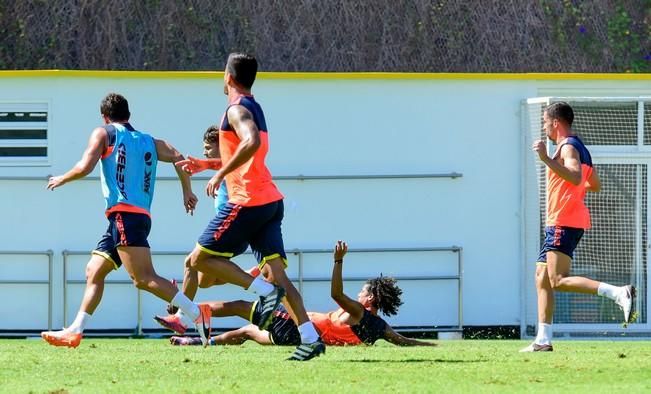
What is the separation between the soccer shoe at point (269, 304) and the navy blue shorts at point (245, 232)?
0.35 m

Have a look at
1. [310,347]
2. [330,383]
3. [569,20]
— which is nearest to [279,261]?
[310,347]

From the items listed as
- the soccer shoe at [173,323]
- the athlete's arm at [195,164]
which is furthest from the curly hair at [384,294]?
the athlete's arm at [195,164]

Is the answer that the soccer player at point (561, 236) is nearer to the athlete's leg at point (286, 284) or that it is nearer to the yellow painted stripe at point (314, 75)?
A: the athlete's leg at point (286, 284)

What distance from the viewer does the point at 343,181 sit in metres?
16.8

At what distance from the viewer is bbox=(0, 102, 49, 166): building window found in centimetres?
1650

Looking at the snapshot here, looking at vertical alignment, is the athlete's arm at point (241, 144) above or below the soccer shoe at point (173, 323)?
above

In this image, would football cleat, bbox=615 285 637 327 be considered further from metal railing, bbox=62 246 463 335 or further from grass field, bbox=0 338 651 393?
metal railing, bbox=62 246 463 335

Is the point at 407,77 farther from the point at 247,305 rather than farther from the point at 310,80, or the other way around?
the point at 247,305

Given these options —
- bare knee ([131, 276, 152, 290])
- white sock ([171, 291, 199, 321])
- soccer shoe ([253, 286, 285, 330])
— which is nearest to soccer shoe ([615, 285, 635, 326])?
soccer shoe ([253, 286, 285, 330])

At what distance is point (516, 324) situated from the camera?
16797 mm

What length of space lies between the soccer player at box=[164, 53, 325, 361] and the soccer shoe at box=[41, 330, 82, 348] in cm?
155

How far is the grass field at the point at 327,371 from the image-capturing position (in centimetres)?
851

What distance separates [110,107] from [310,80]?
544 cm

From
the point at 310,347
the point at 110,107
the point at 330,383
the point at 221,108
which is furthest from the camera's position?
the point at 221,108
